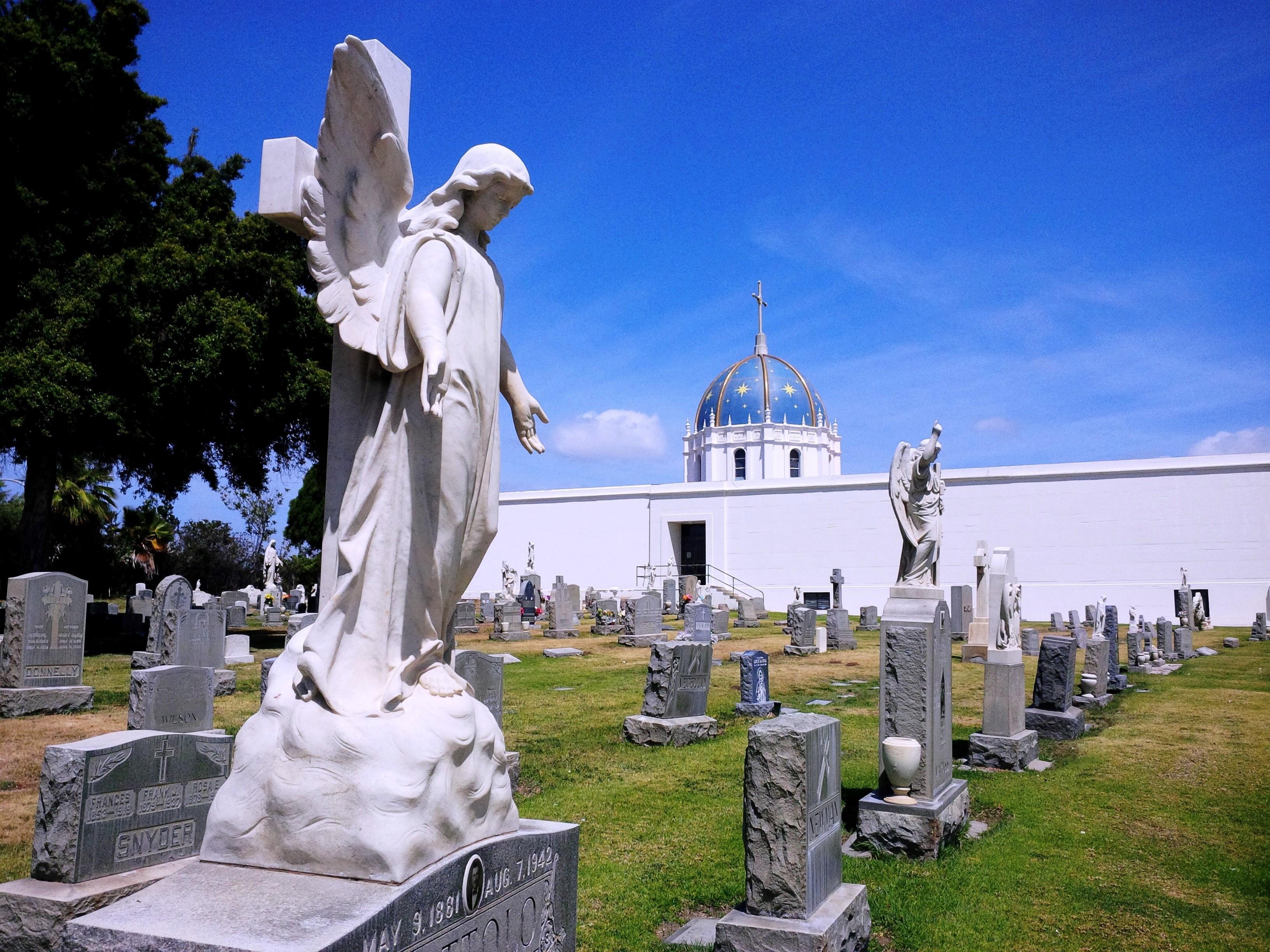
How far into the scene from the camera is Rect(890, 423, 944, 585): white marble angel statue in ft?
42.4

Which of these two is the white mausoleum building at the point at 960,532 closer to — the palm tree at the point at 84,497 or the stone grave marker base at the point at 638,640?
the stone grave marker base at the point at 638,640

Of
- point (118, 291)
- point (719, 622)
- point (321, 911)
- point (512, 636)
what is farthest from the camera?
point (719, 622)

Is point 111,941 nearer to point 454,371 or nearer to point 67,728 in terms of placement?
point 454,371

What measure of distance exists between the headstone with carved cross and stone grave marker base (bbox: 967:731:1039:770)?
35.4ft

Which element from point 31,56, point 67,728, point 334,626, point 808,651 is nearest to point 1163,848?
point 334,626

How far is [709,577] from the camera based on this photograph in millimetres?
42625

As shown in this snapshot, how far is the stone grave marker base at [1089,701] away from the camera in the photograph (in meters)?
12.6

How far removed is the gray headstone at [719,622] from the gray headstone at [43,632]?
14942mm

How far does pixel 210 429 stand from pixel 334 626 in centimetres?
1769

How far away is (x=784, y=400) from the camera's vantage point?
58875 millimetres

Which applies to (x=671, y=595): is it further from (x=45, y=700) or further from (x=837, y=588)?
(x=45, y=700)

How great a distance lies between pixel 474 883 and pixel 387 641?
77 centimetres

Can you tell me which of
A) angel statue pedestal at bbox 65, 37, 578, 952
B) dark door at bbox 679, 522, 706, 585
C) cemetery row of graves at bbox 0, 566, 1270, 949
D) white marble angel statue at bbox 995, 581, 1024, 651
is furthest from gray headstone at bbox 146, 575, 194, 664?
dark door at bbox 679, 522, 706, 585

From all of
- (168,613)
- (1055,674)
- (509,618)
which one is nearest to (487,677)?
(1055,674)
